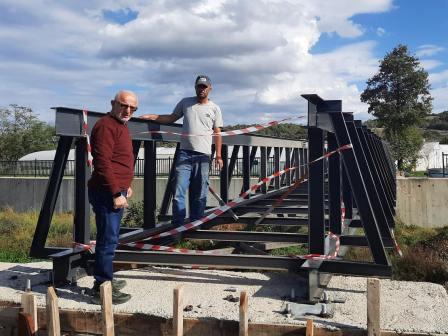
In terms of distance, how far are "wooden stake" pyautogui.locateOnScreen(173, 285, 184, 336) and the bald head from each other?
148cm

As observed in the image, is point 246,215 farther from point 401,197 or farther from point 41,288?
point 401,197

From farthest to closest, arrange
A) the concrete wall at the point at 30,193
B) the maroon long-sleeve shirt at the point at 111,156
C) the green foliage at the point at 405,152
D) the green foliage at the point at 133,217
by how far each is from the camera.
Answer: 1. the green foliage at the point at 405,152
2. the concrete wall at the point at 30,193
3. the green foliage at the point at 133,217
4. the maroon long-sleeve shirt at the point at 111,156

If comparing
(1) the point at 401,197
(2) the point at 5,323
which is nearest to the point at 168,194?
(2) the point at 5,323

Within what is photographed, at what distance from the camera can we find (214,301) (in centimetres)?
426

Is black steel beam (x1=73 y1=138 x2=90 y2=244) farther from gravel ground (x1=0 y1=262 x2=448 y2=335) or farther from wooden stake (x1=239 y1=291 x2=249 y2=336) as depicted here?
wooden stake (x1=239 y1=291 x2=249 y2=336)

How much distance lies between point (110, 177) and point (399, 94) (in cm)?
4580

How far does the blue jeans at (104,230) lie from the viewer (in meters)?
4.21

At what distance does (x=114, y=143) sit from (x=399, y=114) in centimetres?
4395

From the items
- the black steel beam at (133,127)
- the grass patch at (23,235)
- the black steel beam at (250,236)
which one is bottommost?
the grass patch at (23,235)

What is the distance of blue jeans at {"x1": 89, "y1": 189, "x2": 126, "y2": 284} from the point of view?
166 inches

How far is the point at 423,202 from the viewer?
1702cm

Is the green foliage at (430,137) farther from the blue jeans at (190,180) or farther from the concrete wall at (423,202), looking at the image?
the blue jeans at (190,180)

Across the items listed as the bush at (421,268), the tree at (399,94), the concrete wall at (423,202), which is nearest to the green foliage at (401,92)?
the tree at (399,94)

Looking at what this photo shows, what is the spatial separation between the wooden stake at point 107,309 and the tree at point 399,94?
140 feet
